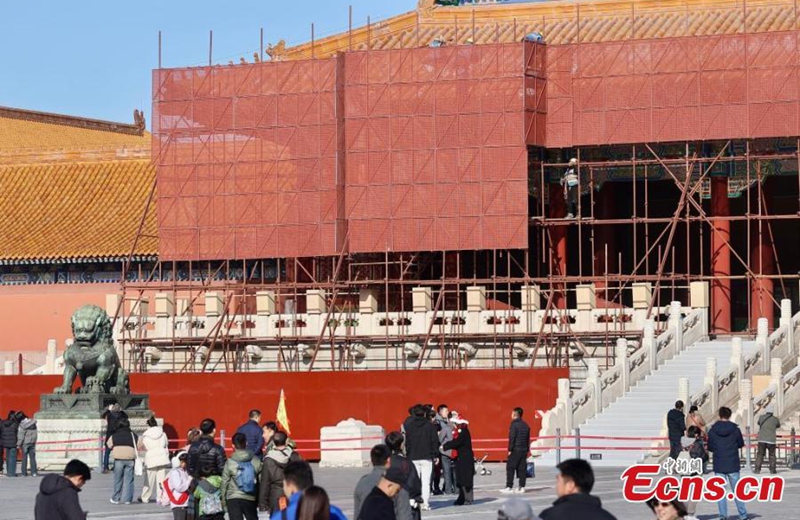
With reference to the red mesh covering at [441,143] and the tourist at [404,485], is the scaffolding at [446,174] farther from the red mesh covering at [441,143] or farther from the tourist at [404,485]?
the tourist at [404,485]

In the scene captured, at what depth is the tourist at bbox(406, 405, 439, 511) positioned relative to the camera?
950 inches

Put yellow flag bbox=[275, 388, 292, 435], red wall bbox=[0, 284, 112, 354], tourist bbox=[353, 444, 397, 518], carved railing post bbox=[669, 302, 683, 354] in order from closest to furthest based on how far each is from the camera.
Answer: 1. tourist bbox=[353, 444, 397, 518]
2. carved railing post bbox=[669, 302, 683, 354]
3. yellow flag bbox=[275, 388, 292, 435]
4. red wall bbox=[0, 284, 112, 354]

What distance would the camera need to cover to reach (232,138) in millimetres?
44469

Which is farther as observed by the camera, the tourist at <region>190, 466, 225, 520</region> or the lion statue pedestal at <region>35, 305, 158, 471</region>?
the lion statue pedestal at <region>35, 305, 158, 471</region>

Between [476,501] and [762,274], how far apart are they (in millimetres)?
17310

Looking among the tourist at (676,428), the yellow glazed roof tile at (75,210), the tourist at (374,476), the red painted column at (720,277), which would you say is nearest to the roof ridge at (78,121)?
the yellow glazed roof tile at (75,210)

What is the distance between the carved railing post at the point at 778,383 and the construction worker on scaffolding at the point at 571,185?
33.7 feet

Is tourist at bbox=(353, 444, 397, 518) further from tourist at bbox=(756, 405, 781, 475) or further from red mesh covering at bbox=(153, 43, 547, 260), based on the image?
red mesh covering at bbox=(153, 43, 547, 260)

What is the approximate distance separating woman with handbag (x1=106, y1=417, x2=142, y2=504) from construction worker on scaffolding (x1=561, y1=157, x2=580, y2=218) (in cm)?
1806

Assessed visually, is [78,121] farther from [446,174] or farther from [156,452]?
[156,452]

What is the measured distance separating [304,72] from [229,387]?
8.04 m

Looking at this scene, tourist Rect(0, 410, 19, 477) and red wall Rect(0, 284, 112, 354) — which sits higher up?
red wall Rect(0, 284, 112, 354)

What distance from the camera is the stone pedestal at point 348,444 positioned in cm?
3366

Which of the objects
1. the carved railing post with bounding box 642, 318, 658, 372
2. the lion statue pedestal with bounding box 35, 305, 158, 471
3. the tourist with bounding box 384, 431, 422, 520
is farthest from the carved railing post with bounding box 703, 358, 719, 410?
the tourist with bounding box 384, 431, 422, 520
